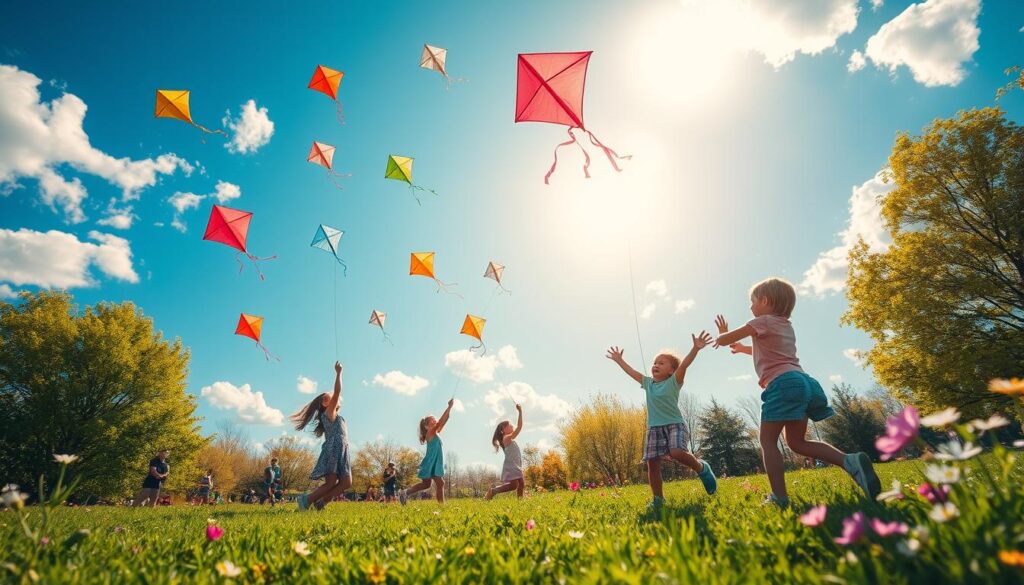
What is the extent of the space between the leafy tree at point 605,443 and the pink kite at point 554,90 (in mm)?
26480

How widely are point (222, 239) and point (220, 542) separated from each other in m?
8.62

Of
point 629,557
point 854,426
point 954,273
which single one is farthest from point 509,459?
point 854,426

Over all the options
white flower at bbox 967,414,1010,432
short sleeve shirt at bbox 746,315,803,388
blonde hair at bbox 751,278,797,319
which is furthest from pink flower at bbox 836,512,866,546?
blonde hair at bbox 751,278,797,319

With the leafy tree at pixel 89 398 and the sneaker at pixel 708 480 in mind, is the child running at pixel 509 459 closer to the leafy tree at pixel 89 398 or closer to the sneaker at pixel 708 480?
the sneaker at pixel 708 480

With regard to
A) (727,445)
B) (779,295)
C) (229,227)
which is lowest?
(727,445)

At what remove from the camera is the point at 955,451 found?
4.44 ft

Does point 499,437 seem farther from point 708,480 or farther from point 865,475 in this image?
point 865,475

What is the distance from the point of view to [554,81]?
6699mm

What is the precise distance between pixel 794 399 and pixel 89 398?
102 feet

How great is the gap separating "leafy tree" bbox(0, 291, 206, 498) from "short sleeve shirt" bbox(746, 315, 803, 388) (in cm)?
2922

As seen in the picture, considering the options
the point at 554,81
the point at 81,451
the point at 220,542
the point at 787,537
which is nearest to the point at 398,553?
the point at 220,542

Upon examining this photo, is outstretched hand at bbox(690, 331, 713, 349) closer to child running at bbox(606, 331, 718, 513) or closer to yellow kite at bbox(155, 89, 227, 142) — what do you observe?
child running at bbox(606, 331, 718, 513)

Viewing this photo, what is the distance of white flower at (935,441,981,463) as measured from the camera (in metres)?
1.21

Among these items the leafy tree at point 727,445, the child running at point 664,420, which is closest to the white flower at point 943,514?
the child running at point 664,420
